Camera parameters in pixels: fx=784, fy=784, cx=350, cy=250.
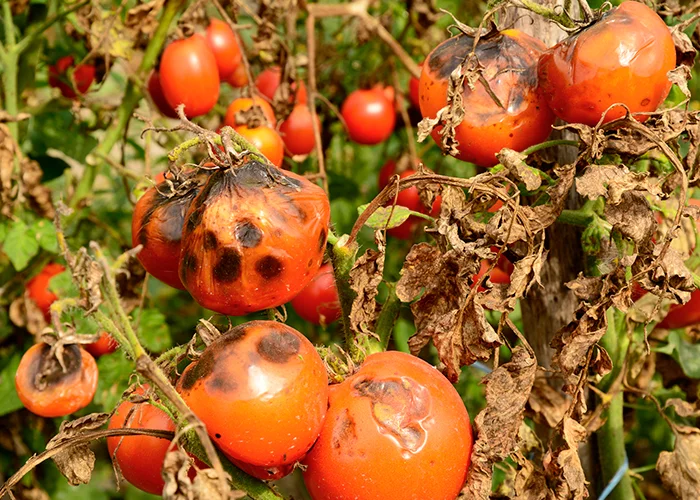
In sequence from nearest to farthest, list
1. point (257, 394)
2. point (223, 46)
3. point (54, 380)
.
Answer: point (257, 394)
point (54, 380)
point (223, 46)

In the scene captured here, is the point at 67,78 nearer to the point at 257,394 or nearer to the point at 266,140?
the point at 266,140

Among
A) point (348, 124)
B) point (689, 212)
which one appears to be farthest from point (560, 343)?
point (348, 124)

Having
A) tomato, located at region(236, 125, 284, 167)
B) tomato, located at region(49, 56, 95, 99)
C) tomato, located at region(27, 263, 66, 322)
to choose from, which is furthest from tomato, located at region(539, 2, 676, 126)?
tomato, located at region(49, 56, 95, 99)

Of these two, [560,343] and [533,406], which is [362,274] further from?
[533,406]

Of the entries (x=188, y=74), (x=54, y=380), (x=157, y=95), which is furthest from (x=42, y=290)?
(x=54, y=380)

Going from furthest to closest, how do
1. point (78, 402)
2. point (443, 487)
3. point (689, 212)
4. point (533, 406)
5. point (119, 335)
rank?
point (533, 406)
point (78, 402)
point (689, 212)
point (443, 487)
point (119, 335)

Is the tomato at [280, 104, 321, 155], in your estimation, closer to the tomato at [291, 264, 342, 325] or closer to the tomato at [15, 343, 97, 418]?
the tomato at [291, 264, 342, 325]
